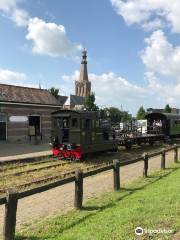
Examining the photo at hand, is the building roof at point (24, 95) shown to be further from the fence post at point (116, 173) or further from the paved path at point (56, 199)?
the fence post at point (116, 173)

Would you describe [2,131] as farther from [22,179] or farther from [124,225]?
[124,225]

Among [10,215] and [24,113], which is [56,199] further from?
[24,113]

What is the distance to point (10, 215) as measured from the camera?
6.56m

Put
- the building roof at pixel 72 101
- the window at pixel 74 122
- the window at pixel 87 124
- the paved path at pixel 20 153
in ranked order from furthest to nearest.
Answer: the building roof at pixel 72 101 < the paved path at pixel 20 153 < the window at pixel 87 124 < the window at pixel 74 122

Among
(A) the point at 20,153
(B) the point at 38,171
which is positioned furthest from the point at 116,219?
(A) the point at 20,153

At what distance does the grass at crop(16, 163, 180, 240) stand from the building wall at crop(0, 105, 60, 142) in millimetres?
22513

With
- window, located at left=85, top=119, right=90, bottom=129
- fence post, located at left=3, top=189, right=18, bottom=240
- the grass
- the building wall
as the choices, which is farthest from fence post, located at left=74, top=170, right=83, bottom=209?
the building wall

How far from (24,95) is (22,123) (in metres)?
3.03

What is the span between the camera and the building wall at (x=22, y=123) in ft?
104

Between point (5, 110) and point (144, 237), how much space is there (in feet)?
87.1

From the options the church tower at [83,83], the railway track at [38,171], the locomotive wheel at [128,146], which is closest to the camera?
the railway track at [38,171]

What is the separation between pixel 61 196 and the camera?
10.9 metres

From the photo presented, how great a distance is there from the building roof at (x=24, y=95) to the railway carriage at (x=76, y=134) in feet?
38.7

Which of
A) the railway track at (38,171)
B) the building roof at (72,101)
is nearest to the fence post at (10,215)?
the railway track at (38,171)
